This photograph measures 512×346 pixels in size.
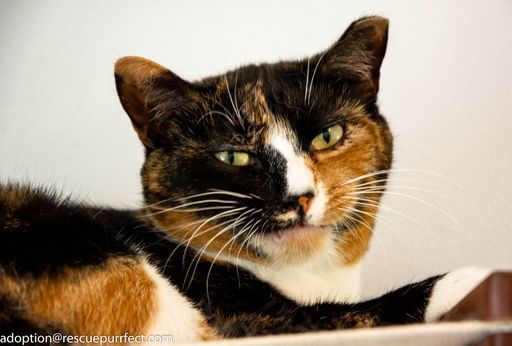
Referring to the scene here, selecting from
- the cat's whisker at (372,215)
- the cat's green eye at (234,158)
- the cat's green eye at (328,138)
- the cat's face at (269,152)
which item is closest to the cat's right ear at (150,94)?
the cat's face at (269,152)

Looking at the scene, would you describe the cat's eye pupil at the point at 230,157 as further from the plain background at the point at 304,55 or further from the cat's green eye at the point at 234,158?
the plain background at the point at 304,55

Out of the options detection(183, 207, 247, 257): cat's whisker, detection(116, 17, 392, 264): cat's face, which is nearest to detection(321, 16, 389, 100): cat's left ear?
detection(116, 17, 392, 264): cat's face

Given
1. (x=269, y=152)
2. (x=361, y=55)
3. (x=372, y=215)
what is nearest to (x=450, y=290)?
(x=372, y=215)

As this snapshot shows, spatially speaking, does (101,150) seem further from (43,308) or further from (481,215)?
(481,215)

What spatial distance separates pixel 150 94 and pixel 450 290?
0.60 meters

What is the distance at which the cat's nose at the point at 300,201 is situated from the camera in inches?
31.7

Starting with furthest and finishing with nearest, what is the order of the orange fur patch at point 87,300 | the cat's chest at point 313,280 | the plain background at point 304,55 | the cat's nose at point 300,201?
the plain background at point 304,55 < the cat's chest at point 313,280 < the cat's nose at point 300,201 < the orange fur patch at point 87,300

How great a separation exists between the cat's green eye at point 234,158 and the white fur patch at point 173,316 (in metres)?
0.23

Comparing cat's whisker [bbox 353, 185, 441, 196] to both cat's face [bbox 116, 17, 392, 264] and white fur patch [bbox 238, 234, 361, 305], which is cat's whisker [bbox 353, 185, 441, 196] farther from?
white fur patch [bbox 238, 234, 361, 305]

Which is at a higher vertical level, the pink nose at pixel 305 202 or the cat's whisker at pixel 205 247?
the pink nose at pixel 305 202

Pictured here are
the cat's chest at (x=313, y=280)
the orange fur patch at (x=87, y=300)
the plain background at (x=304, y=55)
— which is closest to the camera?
the orange fur patch at (x=87, y=300)

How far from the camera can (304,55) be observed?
119cm

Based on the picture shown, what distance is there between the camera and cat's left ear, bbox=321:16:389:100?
96cm

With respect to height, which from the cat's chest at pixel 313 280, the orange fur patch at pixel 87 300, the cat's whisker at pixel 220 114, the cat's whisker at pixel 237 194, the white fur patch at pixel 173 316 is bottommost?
the cat's chest at pixel 313 280
